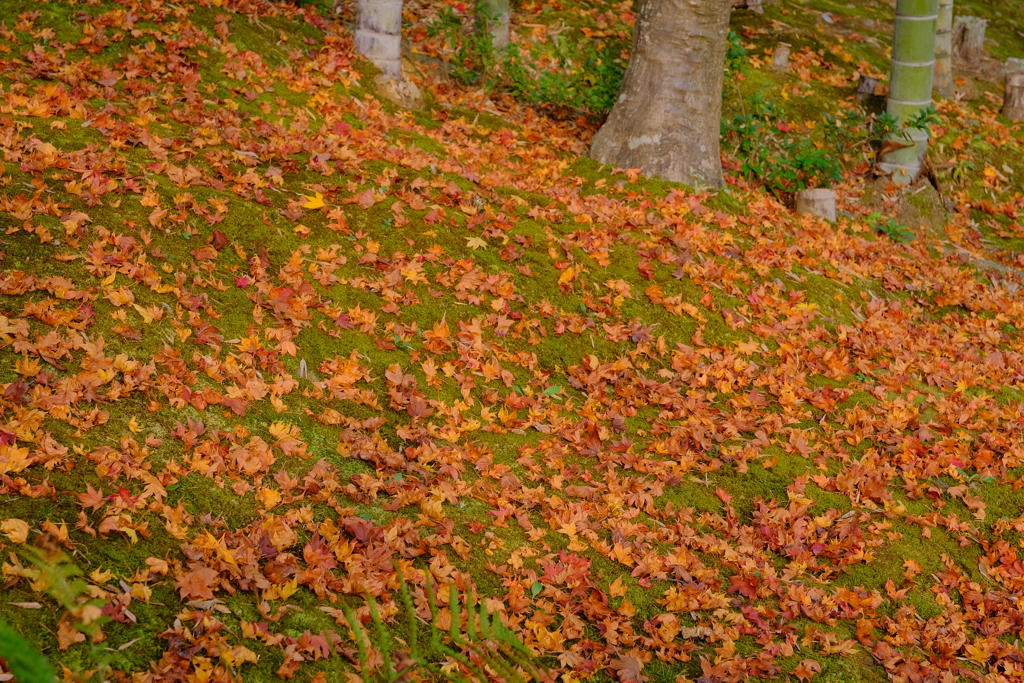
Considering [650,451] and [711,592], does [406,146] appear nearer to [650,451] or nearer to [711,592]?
[650,451]

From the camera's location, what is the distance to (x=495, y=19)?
9414 millimetres

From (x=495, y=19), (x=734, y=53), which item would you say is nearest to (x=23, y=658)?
(x=495, y=19)

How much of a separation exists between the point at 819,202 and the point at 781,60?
11.3ft

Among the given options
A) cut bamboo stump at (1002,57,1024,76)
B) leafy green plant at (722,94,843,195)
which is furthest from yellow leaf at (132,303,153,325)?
cut bamboo stump at (1002,57,1024,76)

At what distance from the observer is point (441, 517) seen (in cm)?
405

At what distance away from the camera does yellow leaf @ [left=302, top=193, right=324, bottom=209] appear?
597cm

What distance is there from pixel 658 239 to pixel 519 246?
140 centimetres

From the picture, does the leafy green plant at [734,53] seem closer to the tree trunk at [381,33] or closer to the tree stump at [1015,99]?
the tree trunk at [381,33]

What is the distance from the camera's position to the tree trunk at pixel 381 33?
26.3 ft

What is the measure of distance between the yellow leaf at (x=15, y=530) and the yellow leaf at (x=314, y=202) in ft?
11.2

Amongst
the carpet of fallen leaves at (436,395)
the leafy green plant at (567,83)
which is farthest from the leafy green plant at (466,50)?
the carpet of fallen leaves at (436,395)

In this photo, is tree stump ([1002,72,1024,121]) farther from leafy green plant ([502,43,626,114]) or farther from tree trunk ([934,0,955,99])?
leafy green plant ([502,43,626,114])

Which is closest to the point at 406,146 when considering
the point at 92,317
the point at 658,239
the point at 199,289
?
the point at 658,239

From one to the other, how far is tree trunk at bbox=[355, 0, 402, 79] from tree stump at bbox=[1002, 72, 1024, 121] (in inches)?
339
